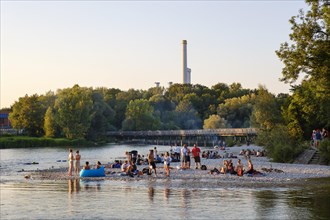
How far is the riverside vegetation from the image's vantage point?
45500mm

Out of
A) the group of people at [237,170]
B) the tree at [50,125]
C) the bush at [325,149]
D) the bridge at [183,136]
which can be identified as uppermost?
the tree at [50,125]

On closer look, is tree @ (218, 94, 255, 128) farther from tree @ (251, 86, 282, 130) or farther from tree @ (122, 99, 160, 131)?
tree @ (251, 86, 282, 130)

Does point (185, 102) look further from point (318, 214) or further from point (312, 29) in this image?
point (318, 214)

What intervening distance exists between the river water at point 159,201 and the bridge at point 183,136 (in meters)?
89.0

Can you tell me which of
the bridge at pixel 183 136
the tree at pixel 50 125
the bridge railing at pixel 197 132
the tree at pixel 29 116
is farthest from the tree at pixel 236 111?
the tree at pixel 29 116

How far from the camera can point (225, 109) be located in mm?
162625

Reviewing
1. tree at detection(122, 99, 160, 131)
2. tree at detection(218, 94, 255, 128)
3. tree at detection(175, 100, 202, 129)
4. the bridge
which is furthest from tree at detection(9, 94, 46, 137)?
tree at detection(218, 94, 255, 128)

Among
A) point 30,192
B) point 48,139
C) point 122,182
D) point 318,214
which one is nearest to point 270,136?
point 122,182

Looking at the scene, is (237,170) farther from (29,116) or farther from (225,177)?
(29,116)

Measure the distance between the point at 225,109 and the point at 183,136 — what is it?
76.2 ft

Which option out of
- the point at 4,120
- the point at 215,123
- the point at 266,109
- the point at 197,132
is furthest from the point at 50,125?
the point at 266,109

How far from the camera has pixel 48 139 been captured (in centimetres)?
13062

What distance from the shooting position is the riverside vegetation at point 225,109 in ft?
149

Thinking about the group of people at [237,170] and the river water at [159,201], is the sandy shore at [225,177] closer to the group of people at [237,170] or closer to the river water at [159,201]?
the group of people at [237,170]
